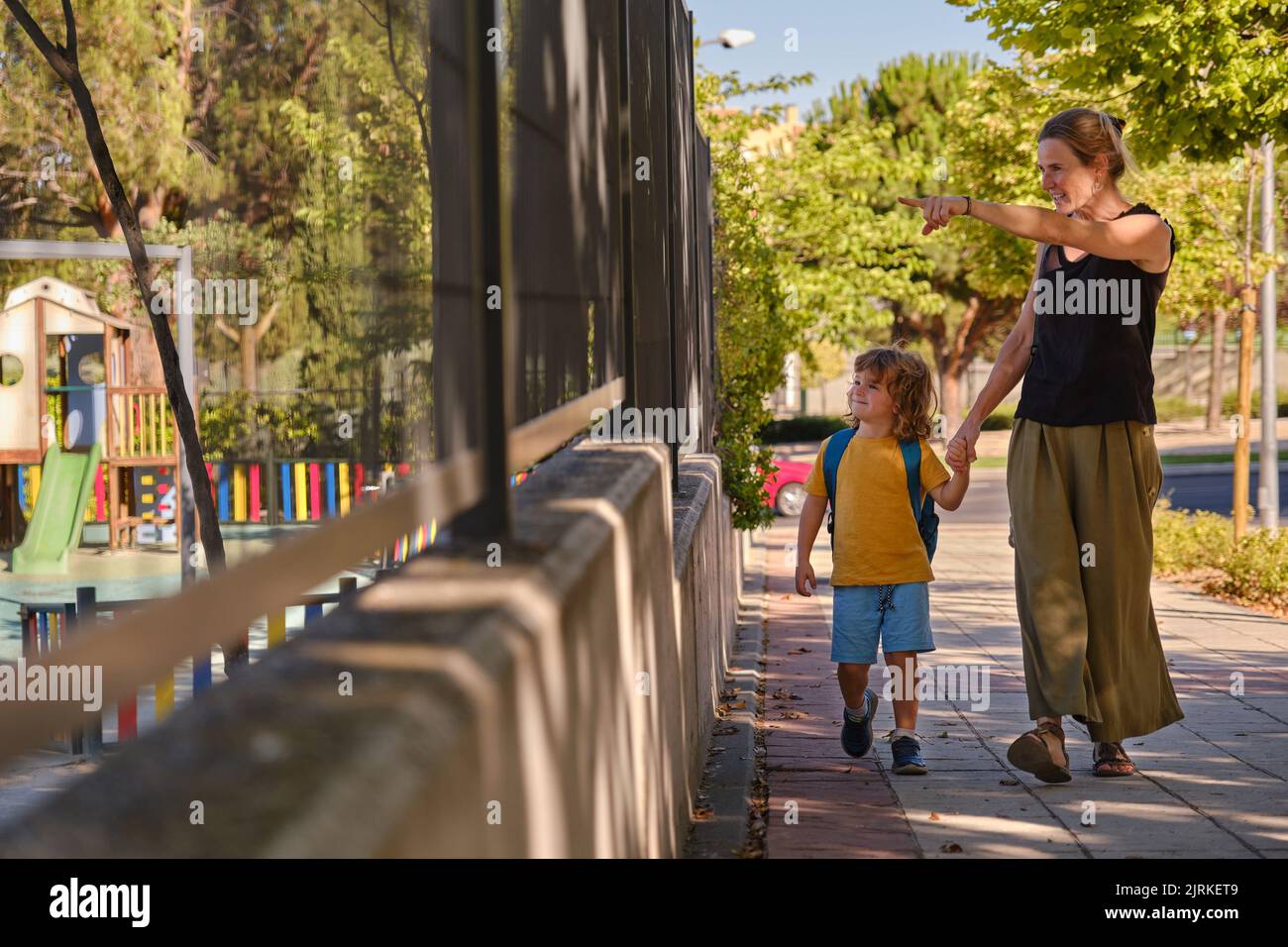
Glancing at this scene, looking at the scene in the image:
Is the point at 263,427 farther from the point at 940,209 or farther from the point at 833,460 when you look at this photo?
the point at 833,460

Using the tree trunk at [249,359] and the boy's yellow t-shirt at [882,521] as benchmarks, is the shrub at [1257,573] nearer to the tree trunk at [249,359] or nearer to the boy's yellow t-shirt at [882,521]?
the boy's yellow t-shirt at [882,521]

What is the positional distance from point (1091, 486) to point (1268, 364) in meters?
11.4

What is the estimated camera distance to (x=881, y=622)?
18.1 feet

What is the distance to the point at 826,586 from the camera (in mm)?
13438

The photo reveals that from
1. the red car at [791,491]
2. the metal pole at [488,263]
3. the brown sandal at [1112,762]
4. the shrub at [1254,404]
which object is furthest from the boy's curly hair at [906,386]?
the shrub at [1254,404]

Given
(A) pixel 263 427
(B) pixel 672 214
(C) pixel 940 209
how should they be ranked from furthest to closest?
(B) pixel 672 214 < (C) pixel 940 209 < (A) pixel 263 427

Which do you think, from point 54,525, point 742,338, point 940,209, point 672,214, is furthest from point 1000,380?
point 54,525

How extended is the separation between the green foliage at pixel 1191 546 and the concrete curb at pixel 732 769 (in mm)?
5850

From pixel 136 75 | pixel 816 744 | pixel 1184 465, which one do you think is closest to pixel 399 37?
pixel 816 744

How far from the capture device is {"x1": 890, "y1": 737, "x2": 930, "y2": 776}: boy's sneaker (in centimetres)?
523

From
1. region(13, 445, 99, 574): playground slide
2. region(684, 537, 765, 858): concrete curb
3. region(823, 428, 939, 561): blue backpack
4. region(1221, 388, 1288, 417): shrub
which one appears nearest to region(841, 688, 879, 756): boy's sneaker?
region(684, 537, 765, 858): concrete curb

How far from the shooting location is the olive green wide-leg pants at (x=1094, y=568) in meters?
4.96

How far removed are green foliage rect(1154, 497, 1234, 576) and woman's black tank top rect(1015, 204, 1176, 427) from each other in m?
8.65

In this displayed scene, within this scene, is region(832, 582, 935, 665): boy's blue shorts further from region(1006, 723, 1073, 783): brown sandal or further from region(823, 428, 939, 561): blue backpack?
region(1006, 723, 1073, 783): brown sandal
